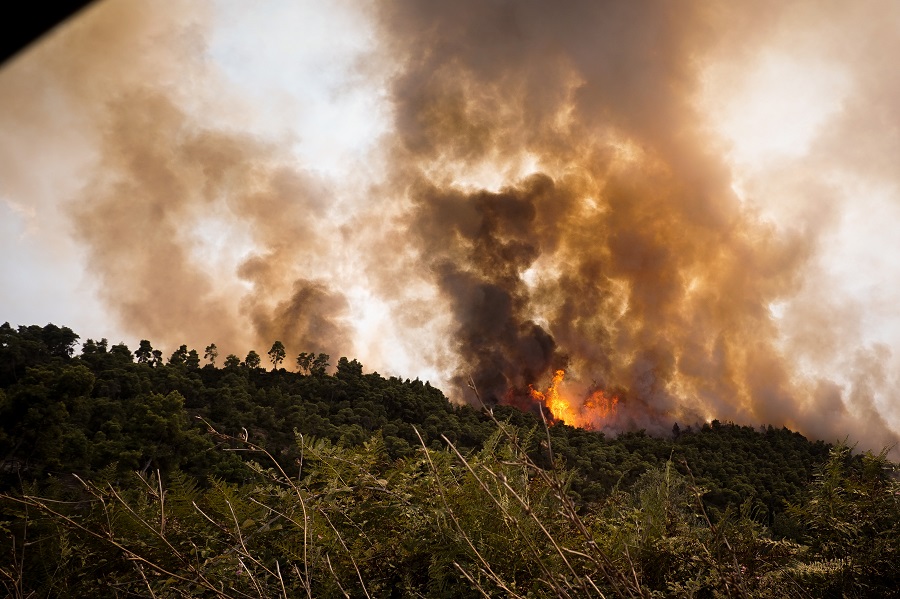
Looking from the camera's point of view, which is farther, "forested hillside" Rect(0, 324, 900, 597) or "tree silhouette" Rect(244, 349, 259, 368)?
"tree silhouette" Rect(244, 349, 259, 368)

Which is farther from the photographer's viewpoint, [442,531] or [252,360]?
[252,360]

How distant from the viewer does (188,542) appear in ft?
8.00

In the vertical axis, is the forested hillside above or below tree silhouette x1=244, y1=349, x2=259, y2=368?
below

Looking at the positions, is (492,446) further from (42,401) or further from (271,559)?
(42,401)

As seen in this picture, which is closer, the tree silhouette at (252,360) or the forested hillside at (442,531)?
the forested hillside at (442,531)

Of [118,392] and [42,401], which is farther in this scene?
[118,392]

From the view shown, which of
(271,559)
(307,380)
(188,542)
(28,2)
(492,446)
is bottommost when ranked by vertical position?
(271,559)

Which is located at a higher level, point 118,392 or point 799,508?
point 118,392

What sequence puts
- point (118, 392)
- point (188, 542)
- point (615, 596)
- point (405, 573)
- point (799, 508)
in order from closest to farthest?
point (615, 596) → point (405, 573) → point (188, 542) → point (799, 508) → point (118, 392)

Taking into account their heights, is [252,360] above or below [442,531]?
above

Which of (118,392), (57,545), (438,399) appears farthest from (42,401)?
(438,399)

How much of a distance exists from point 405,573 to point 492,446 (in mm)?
912

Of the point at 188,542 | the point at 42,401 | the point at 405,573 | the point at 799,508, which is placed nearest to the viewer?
the point at 405,573

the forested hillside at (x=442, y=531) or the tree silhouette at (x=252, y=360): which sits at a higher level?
the tree silhouette at (x=252, y=360)
